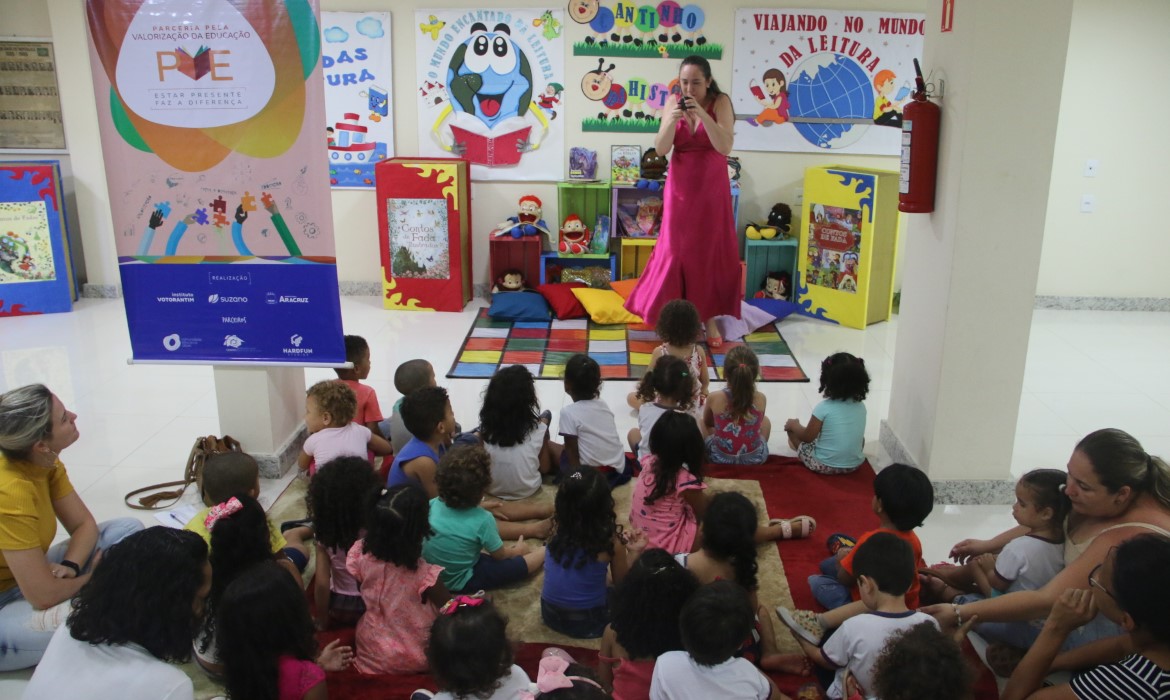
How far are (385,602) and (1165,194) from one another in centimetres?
687

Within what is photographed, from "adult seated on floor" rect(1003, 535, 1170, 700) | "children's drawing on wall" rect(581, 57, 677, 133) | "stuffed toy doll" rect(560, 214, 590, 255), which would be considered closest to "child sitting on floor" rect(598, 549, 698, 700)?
"adult seated on floor" rect(1003, 535, 1170, 700)

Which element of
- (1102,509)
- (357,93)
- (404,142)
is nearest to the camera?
(1102,509)

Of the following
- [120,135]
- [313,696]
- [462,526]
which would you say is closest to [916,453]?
[462,526]

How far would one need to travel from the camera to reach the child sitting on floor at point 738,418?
14.3ft

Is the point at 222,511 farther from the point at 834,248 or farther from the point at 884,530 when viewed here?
the point at 834,248

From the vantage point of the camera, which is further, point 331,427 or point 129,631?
point 331,427

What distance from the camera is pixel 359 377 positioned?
4.61 meters

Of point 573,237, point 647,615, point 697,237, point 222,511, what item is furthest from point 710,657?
point 573,237

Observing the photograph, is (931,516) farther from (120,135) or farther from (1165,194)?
(1165,194)

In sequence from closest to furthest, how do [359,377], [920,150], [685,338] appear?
[920,150]
[359,377]
[685,338]

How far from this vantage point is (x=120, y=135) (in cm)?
402

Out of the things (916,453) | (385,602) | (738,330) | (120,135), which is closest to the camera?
(385,602)

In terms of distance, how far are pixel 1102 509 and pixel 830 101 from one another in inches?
200

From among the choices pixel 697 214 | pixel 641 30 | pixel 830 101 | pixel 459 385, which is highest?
pixel 641 30
